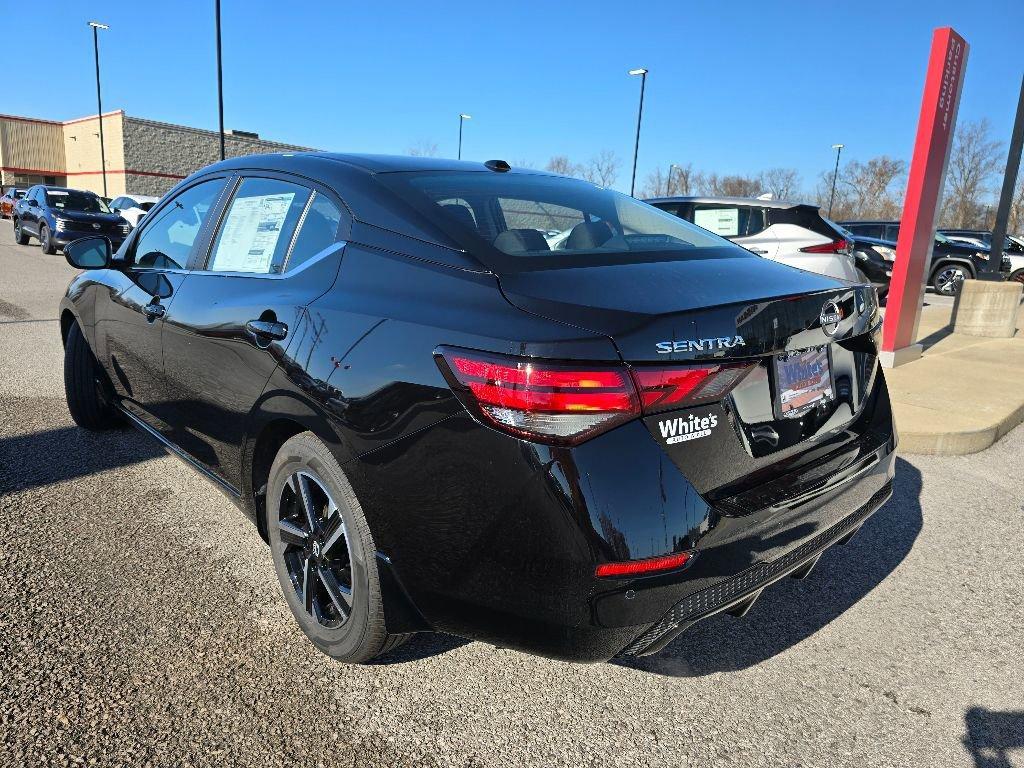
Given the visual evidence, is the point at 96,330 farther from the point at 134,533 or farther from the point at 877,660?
the point at 877,660

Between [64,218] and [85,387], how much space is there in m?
15.3

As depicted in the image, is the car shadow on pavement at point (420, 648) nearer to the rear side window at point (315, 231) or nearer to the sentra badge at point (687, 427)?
the sentra badge at point (687, 427)

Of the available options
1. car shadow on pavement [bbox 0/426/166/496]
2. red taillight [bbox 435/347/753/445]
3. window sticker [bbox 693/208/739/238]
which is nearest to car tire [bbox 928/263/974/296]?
window sticker [bbox 693/208/739/238]

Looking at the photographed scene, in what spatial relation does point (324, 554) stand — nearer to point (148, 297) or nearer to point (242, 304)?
point (242, 304)

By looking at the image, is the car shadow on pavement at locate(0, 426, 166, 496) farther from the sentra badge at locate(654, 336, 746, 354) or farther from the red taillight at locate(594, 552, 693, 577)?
the sentra badge at locate(654, 336, 746, 354)

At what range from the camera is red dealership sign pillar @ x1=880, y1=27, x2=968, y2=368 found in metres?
7.41

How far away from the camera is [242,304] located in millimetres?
2607

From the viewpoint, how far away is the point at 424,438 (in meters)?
1.88

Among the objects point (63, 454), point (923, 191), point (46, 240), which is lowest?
point (63, 454)

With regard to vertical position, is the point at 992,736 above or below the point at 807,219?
below

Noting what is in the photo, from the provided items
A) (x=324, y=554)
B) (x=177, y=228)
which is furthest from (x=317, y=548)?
(x=177, y=228)

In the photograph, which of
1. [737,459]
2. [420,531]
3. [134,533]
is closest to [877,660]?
[737,459]

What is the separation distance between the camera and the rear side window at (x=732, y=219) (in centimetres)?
914

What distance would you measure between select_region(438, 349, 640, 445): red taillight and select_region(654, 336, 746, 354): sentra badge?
0.12 metres
